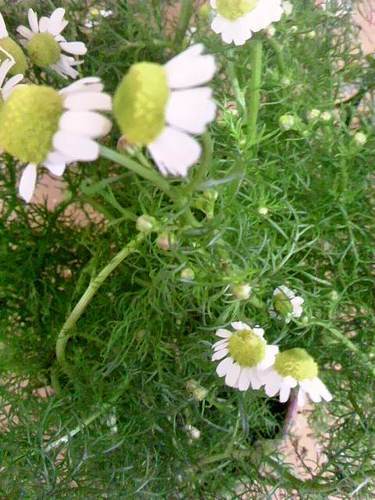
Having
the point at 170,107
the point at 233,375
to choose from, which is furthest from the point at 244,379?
the point at 170,107

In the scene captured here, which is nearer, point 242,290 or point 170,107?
point 170,107

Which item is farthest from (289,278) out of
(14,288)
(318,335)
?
(14,288)

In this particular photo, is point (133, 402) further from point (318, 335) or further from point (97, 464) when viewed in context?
point (318, 335)

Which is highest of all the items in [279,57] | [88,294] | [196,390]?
[279,57]

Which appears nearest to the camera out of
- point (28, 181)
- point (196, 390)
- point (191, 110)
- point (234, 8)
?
point (191, 110)

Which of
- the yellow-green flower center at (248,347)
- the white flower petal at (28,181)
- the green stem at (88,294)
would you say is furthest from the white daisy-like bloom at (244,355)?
the white flower petal at (28,181)

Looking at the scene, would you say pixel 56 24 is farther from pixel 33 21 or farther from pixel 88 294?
pixel 88 294
